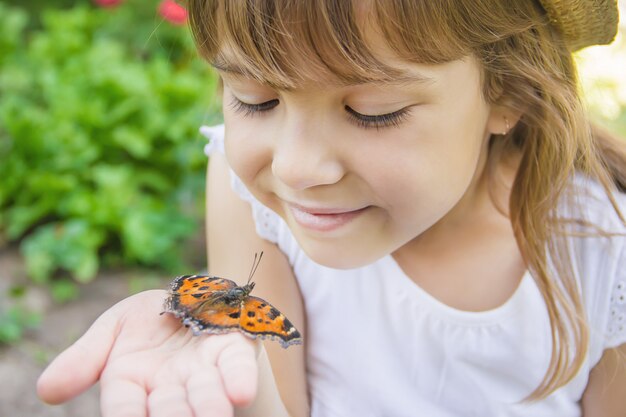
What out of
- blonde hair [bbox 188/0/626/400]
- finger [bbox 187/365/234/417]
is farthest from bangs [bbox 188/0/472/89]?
finger [bbox 187/365/234/417]

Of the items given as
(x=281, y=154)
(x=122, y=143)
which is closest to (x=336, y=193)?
(x=281, y=154)

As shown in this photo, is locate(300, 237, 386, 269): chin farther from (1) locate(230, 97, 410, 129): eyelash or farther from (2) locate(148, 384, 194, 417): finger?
(2) locate(148, 384, 194, 417): finger

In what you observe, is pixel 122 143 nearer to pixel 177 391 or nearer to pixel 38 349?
pixel 38 349

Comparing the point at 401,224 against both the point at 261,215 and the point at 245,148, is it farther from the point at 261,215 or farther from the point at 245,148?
the point at 261,215

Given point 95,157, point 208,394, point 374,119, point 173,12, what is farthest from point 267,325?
point 173,12

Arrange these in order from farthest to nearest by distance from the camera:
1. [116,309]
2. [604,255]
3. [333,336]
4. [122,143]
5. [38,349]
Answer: [122,143] < [38,349] < [333,336] < [604,255] < [116,309]

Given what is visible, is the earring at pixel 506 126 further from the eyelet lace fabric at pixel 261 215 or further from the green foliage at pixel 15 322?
the green foliage at pixel 15 322
